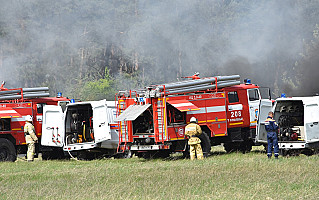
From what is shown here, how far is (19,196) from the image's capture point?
9.44m

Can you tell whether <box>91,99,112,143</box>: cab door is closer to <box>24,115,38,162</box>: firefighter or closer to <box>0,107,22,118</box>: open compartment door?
<box>24,115,38,162</box>: firefighter

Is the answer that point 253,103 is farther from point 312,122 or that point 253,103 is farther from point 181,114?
point 312,122

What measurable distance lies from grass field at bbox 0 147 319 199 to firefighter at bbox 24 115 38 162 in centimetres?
284

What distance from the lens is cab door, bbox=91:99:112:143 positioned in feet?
54.4

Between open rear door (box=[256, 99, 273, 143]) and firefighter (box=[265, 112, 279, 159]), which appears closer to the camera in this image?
firefighter (box=[265, 112, 279, 159])

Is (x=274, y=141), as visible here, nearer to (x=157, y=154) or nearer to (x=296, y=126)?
(x=296, y=126)

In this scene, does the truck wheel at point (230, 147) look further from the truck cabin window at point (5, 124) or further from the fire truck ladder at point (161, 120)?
the truck cabin window at point (5, 124)

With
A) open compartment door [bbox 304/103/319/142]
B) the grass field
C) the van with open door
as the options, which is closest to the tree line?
the van with open door

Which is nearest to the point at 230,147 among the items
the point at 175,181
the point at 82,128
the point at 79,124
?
the point at 82,128

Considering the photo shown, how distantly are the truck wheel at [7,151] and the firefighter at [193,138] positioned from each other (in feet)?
19.1

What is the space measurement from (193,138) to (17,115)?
19.2 feet

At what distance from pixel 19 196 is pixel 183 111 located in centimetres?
709

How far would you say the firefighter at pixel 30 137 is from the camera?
17406 mm

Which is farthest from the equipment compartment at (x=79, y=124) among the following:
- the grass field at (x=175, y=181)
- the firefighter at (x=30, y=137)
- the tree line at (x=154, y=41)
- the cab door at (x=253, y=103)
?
the tree line at (x=154, y=41)
